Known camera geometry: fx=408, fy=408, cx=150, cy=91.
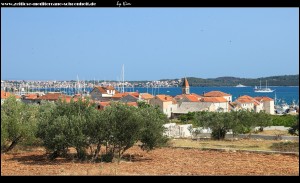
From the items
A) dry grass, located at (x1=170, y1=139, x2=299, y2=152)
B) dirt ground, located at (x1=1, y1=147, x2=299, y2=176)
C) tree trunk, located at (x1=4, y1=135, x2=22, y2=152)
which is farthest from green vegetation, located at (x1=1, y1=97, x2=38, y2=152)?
dry grass, located at (x1=170, y1=139, x2=299, y2=152)

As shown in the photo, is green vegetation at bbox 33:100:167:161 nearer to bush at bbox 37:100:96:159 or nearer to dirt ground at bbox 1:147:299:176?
bush at bbox 37:100:96:159

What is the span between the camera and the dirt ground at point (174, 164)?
13898 millimetres

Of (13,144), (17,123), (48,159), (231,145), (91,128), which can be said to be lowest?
(231,145)

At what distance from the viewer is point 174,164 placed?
16.5 metres

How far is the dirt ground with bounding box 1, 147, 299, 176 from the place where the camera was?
45.6ft

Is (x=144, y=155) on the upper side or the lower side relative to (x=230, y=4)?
lower

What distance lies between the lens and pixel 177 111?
71312mm

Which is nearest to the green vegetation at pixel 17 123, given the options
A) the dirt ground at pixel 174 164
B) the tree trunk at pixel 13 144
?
the tree trunk at pixel 13 144

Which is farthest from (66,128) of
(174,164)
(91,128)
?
(174,164)

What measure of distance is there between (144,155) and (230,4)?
14.9 m

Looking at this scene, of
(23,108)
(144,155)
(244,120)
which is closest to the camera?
(23,108)

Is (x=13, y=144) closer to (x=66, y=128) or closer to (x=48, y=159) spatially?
(x=48, y=159)
